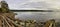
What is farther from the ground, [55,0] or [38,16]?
[55,0]

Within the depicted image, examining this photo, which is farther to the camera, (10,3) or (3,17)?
(10,3)

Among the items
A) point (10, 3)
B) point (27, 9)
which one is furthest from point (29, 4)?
point (10, 3)

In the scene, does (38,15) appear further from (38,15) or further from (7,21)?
(7,21)

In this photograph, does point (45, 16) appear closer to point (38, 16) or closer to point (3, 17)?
point (38, 16)

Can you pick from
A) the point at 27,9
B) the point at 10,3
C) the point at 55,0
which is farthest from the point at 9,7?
the point at 55,0

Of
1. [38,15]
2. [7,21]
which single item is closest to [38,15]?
[38,15]
